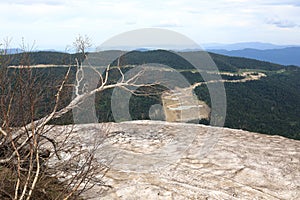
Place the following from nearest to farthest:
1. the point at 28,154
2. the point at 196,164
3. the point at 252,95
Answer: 1. the point at 28,154
2. the point at 196,164
3. the point at 252,95

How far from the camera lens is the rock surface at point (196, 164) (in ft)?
20.5

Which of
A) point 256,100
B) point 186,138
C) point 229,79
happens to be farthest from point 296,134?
point 186,138

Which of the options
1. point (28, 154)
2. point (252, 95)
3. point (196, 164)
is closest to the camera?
point (28, 154)

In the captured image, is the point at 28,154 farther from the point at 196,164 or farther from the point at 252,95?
the point at 252,95

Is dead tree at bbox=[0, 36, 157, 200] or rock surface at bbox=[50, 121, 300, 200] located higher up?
dead tree at bbox=[0, 36, 157, 200]

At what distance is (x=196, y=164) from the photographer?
7.53 metres

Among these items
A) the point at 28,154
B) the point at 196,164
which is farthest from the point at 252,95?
the point at 28,154

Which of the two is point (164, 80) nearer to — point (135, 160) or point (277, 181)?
point (135, 160)

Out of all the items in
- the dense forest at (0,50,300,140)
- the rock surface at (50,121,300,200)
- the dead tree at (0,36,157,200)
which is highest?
the dead tree at (0,36,157,200)

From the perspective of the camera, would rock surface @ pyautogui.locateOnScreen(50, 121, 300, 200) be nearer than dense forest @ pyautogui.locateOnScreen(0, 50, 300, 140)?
Yes

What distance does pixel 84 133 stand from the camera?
10.3 metres

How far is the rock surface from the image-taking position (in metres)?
6.25

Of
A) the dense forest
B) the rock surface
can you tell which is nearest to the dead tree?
the rock surface

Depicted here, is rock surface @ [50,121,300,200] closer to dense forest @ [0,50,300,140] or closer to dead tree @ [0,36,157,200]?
dead tree @ [0,36,157,200]
